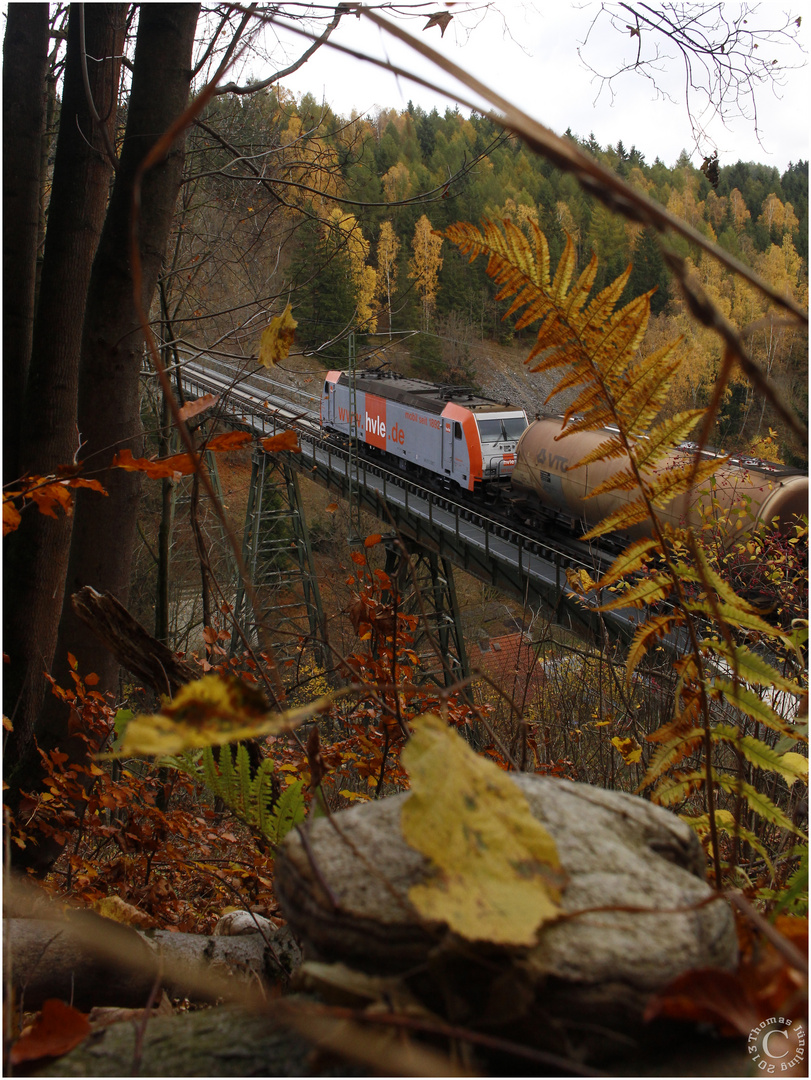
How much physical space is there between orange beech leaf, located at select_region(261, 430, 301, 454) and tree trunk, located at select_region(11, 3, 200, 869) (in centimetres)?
99

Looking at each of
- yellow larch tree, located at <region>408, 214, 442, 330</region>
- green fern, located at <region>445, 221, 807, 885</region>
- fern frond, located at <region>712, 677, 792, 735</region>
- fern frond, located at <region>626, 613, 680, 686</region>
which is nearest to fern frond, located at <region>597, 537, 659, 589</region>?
green fern, located at <region>445, 221, 807, 885</region>

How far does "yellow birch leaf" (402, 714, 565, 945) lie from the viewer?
0.66 metres

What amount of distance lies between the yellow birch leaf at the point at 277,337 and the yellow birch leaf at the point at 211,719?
707 millimetres

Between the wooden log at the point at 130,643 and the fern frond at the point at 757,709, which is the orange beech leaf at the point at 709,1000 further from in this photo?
the wooden log at the point at 130,643

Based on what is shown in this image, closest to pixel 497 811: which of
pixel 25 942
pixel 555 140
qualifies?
pixel 555 140

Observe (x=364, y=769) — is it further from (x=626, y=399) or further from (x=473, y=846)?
(x=473, y=846)

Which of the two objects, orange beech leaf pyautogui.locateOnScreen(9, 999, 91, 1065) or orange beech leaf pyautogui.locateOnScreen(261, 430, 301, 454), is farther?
orange beech leaf pyautogui.locateOnScreen(261, 430, 301, 454)

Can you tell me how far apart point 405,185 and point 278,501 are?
1410 cm

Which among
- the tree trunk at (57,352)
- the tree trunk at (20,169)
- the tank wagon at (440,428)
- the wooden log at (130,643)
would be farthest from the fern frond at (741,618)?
the tank wagon at (440,428)

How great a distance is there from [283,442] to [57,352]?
2071 millimetres

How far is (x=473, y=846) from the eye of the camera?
0.71 meters

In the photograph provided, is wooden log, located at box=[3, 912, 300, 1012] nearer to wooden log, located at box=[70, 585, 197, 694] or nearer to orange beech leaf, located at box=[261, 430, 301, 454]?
wooden log, located at box=[70, 585, 197, 694]

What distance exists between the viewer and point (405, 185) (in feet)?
94.6

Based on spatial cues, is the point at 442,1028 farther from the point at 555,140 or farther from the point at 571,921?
the point at 555,140
